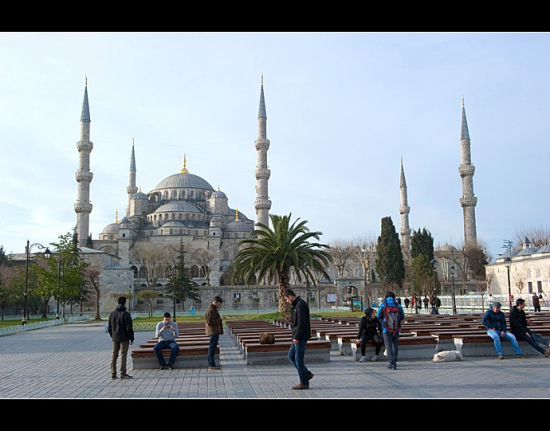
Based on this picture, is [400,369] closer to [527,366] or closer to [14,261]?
[527,366]

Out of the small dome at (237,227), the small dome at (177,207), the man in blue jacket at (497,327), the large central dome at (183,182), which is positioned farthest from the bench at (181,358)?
the large central dome at (183,182)

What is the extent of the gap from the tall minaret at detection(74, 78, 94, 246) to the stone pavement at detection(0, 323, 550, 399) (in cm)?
4256

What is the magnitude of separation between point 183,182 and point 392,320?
65.6 meters

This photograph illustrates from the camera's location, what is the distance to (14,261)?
50.1 metres

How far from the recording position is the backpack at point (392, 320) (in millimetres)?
7891

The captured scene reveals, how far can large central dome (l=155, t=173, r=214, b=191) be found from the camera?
234 ft

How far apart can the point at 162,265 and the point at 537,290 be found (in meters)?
35.2

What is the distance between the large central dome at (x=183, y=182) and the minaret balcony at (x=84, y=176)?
69.1 ft

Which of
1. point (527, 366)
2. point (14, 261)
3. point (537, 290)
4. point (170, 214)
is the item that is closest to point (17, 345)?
point (527, 366)

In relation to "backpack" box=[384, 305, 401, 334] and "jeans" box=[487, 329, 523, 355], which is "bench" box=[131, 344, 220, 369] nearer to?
"backpack" box=[384, 305, 401, 334]

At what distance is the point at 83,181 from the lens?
49.9 metres

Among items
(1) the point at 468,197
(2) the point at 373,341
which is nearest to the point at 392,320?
(2) the point at 373,341

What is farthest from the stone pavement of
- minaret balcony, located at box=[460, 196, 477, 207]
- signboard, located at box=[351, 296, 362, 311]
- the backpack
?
minaret balcony, located at box=[460, 196, 477, 207]

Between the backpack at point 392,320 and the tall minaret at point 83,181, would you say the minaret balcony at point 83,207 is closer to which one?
the tall minaret at point 83,181
